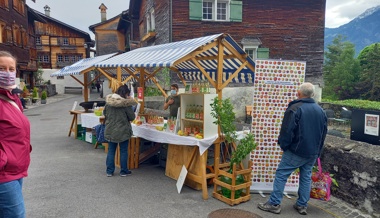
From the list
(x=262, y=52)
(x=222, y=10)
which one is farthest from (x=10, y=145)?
(x=262, y=52)

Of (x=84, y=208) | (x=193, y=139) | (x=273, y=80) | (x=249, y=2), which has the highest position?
(x=249, y=2)

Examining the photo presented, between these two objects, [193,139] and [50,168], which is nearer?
[193,139]

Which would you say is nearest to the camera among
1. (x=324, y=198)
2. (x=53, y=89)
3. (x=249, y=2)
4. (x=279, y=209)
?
(x=279, y=209)

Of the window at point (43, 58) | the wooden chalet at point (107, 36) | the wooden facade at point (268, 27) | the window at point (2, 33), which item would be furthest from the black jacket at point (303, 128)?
the window at point (43, 58)

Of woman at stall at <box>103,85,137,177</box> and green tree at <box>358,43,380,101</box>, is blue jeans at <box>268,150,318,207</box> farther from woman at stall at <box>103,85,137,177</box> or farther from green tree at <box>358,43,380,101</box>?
green tree at <box>358,43,380,101</box>

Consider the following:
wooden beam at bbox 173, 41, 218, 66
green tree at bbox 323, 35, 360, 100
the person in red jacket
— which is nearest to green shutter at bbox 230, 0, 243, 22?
wooden beam at bbox 173, 41, 218, 66

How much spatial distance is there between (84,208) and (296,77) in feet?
13.7

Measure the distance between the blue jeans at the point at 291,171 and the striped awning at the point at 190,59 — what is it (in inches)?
88.4

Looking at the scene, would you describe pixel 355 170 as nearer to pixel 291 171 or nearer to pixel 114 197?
pixel 291 171

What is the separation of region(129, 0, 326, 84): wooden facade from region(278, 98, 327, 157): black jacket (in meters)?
11.2

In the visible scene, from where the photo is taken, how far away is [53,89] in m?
32.5

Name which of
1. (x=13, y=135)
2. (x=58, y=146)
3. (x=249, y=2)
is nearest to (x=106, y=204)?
(x=13, y=135)

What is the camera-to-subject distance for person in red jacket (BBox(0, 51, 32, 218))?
2.37 meters

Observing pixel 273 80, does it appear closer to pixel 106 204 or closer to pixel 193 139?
pixel 193 139
